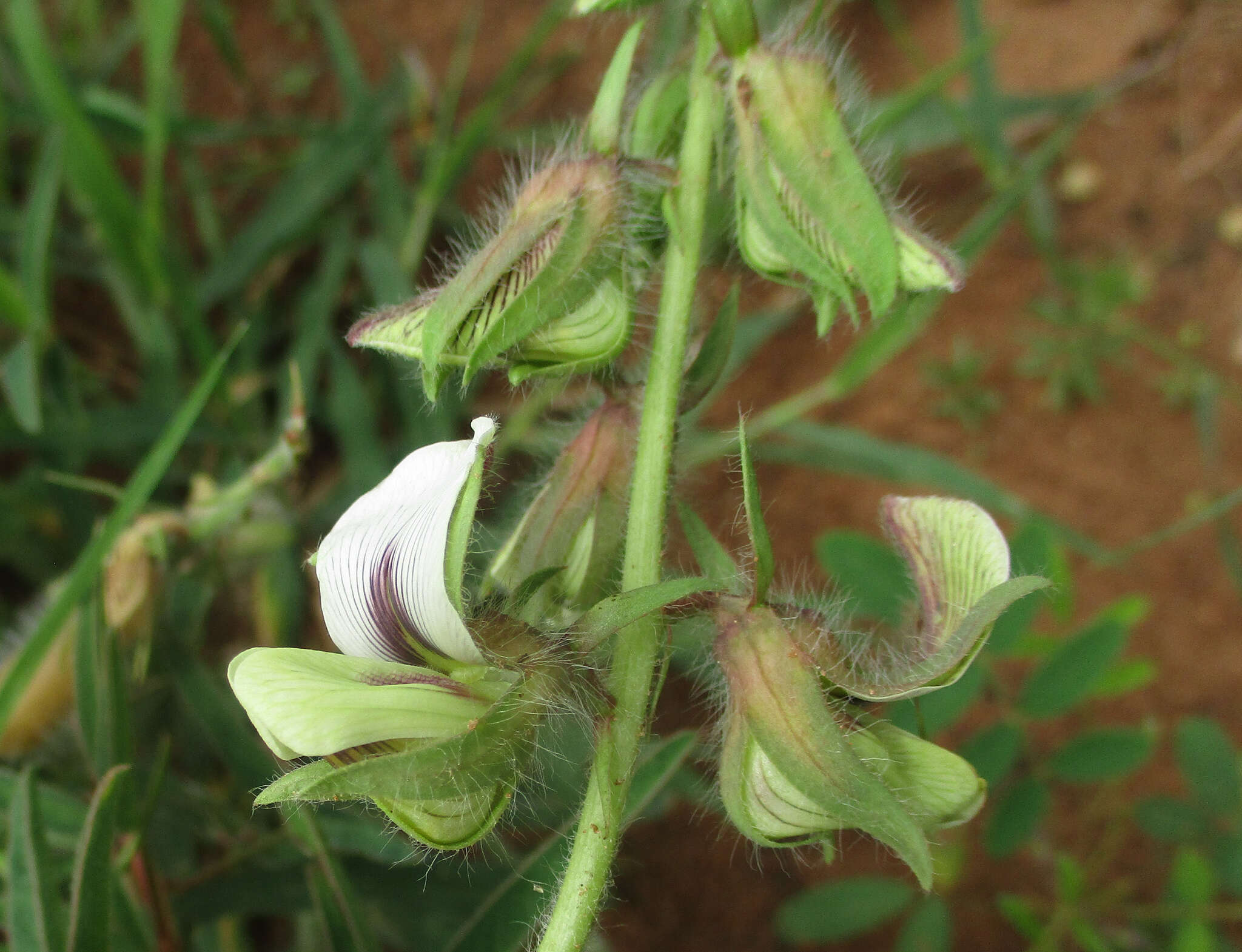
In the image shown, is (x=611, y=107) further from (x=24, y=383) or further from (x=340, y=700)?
(x=24, y=383)

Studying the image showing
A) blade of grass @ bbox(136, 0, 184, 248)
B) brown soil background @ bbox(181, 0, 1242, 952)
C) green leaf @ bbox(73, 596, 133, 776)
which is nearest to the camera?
green leaf @ bbox(73, 596, 133, 776)

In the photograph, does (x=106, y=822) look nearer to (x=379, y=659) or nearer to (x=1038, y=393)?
(x=379, y=659)

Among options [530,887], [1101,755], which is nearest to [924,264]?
[530,887]

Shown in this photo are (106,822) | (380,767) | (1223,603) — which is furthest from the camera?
(1223,603)

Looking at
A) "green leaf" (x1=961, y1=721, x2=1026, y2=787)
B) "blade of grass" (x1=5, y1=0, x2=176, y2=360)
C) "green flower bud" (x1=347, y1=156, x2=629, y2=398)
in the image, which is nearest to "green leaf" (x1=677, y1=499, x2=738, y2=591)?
"green flower bud" (x1=347, y1=156, x2=629, y2=398)

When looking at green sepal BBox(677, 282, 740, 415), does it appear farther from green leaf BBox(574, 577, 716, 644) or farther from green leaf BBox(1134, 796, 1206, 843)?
green leaf BBox(1134, 796, 1206, 843)

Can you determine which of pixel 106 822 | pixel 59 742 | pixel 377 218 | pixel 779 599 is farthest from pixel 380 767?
pixel 377 218

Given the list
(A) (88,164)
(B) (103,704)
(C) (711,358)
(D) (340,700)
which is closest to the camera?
(D) (340,700)
